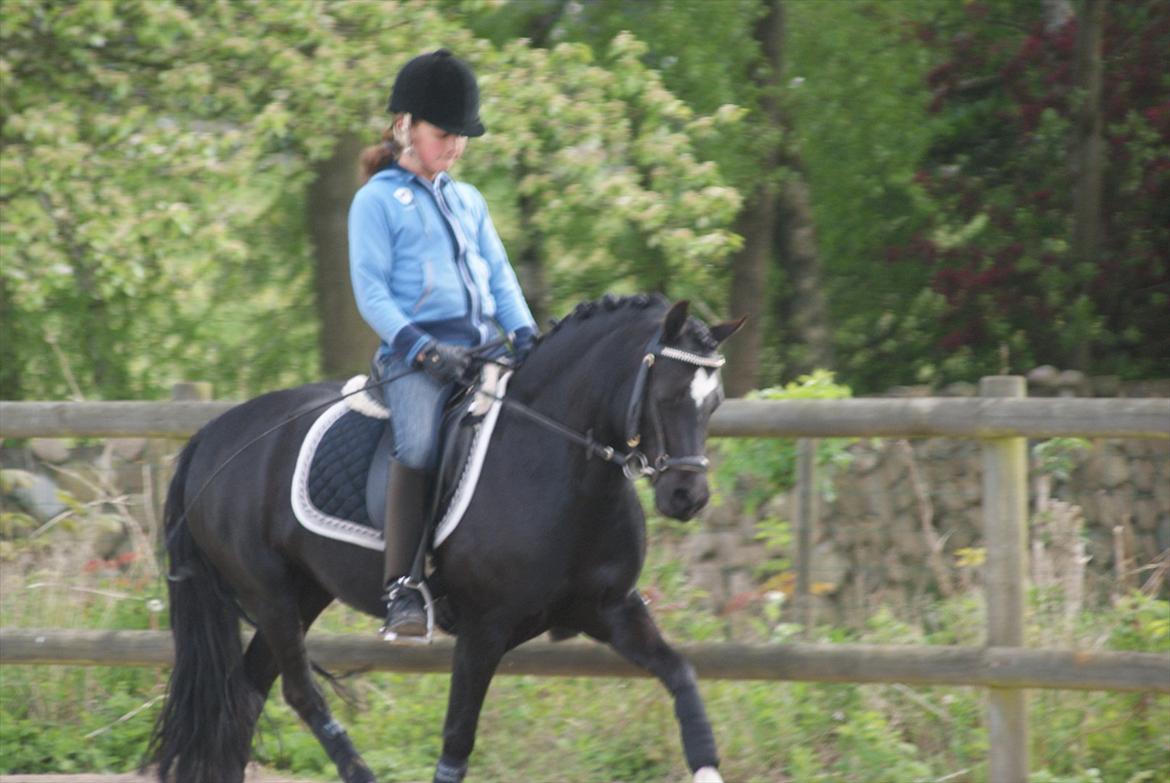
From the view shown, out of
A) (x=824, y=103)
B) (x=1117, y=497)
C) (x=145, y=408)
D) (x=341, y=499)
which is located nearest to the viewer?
(x=341, y=499)

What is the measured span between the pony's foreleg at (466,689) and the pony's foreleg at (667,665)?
32 cm

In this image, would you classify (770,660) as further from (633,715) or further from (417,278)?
(417,278)

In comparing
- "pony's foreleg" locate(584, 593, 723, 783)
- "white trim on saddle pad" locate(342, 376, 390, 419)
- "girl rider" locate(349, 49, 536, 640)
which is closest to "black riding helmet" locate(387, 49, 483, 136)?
"girl rider" locate(349, 49, 536, 640)

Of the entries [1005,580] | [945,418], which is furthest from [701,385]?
[1005,580]

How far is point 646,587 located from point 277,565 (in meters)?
1.78

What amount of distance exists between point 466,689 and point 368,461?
2.57 feet

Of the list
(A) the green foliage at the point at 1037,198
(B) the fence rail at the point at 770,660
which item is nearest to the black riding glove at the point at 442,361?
(B) the fence rail at the point at 770,660

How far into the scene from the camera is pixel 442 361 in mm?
4895

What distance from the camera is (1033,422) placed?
17.6ft

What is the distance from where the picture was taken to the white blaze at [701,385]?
4.48 m

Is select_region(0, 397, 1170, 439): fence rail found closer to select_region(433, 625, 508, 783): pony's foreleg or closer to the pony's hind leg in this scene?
select_region(433, 625, 508, 783): pony's foreleg

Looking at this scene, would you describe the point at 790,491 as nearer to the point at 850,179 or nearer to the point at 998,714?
the point at 998,714

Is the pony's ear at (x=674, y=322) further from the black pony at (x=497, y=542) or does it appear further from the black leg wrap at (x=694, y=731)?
the black leg wrap at (x=694, y=731)

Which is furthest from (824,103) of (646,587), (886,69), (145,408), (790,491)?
(145,408)
